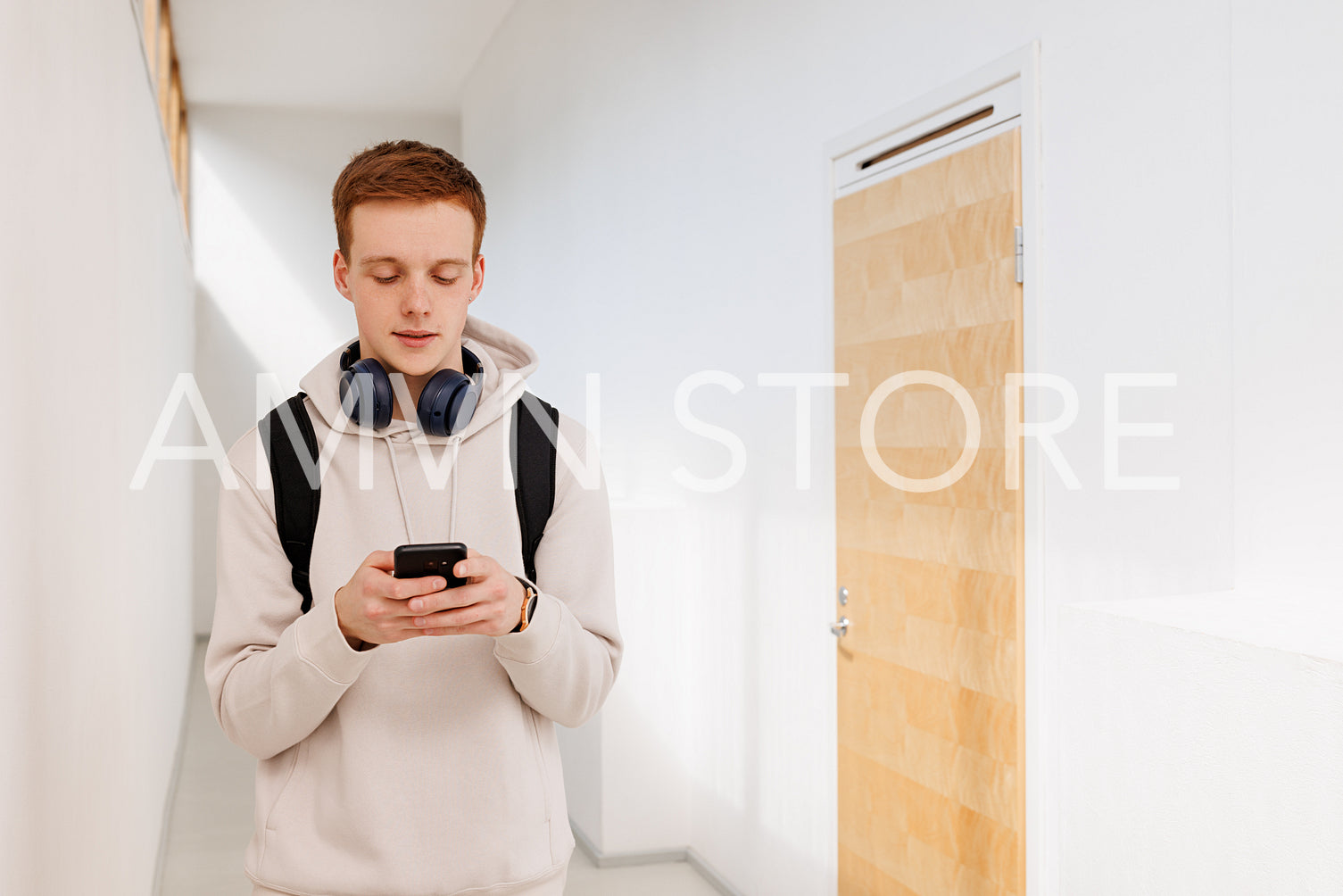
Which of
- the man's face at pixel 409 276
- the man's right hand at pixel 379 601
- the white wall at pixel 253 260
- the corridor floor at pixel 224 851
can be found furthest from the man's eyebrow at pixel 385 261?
the white wall at pixel 253 260

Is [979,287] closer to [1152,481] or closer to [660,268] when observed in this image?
[1152,481]

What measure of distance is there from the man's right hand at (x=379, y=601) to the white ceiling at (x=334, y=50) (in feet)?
19.3

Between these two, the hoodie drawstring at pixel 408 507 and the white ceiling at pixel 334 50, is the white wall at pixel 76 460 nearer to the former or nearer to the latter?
the hoodie drawstring at pixel 408 507

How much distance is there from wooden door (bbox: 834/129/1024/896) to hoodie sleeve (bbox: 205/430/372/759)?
59.8 inches

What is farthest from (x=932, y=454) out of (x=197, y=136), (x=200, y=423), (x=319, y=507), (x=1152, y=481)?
(x=197, y=136)

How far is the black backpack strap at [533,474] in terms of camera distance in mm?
1249

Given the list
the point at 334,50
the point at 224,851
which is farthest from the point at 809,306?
the point at 334,50

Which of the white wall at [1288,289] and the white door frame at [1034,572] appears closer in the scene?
the white wall at [1288,289]

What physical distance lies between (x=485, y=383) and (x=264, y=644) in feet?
1.32

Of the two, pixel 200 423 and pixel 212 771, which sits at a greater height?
pixel 200 423

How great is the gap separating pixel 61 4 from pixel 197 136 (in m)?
7.35

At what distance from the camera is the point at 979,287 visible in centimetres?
228

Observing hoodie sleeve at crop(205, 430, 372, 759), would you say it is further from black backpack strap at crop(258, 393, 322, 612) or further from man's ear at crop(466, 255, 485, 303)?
man's ear at crop(466, 255, 485, 303)

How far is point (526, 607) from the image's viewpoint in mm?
1096
